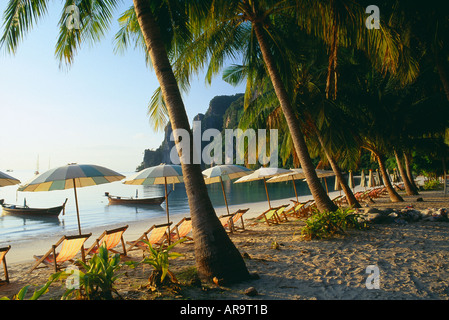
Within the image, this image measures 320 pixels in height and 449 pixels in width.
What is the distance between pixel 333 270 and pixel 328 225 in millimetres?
2065

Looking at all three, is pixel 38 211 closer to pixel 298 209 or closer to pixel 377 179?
pixel 298 209

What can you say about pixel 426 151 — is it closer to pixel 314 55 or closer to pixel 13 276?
pixel 314 55

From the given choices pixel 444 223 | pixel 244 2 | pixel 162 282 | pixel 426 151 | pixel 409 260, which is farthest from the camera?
pixel 426 151

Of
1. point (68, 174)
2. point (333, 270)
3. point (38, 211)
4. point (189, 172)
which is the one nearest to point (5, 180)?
point (68, 174)

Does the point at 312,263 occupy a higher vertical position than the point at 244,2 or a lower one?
lower

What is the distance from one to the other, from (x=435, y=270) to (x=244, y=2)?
23.5 ft

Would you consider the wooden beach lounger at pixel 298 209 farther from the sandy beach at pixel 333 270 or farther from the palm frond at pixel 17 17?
the palm frond at pixel 17 17

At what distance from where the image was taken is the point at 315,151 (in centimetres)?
1371

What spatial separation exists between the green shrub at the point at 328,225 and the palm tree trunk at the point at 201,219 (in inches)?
104

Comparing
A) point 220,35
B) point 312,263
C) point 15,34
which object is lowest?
point 312,263

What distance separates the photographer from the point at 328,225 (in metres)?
5.77

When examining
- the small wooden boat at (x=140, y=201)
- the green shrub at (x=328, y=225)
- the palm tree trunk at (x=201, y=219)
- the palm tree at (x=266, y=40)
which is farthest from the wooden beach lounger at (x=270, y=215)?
the small wooden boat at (x=140, y=201)

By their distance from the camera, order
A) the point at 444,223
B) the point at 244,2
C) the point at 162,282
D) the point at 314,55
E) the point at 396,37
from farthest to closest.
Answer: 1. the point at 314,55
2. the point at 244,2
3. the point at 444,223
4. the point at 396,37
5. the point at 162,282
